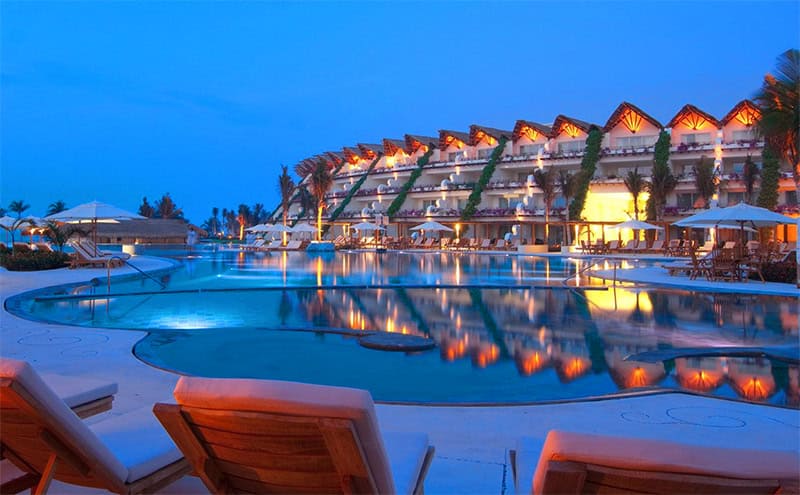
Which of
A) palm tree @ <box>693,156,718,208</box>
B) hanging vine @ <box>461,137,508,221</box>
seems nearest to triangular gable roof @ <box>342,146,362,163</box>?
hanging vine @ <box>461,137,508,221</box>

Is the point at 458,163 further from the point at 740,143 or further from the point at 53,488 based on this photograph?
the point at 53,488

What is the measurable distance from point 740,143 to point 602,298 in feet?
A: 115

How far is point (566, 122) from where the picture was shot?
5316cm

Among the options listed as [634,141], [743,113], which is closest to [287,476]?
[743,113]

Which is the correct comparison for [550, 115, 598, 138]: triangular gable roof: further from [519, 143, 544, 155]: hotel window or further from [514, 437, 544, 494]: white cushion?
[514, 437, 544, 494]: white cushion

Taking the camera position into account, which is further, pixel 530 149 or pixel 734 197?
pixel 530 149

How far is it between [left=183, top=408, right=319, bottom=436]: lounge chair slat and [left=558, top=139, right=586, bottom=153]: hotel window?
52294 millimetres

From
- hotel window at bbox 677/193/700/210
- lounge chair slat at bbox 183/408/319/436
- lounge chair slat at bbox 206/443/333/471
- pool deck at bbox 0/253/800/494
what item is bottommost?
pool deck at bbox 0/253/800/494

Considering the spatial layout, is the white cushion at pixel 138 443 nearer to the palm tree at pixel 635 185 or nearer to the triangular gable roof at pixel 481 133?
the palm tree at pixel 635 185

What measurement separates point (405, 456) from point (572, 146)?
2089 inches

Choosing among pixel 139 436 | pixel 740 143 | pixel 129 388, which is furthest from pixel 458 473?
pixel 740 143

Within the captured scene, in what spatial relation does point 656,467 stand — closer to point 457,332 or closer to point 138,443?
point 138,443

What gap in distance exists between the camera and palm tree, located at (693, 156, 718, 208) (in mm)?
40312

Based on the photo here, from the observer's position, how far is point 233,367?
668 cm
